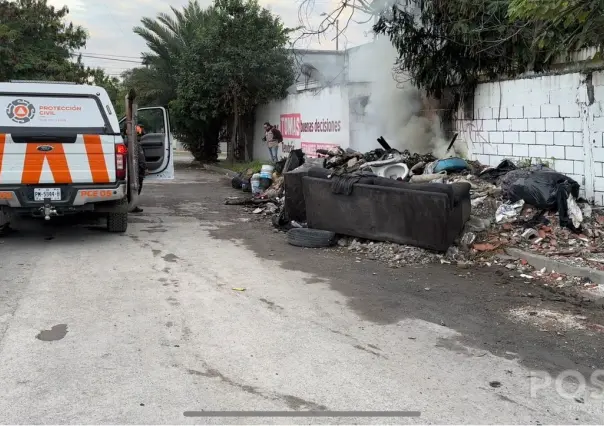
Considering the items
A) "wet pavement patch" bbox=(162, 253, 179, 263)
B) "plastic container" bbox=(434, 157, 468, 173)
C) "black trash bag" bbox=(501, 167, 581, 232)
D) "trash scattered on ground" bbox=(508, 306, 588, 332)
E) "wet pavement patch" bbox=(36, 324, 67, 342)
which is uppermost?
"plastic container" bbox=(434, 157, 468, 173)

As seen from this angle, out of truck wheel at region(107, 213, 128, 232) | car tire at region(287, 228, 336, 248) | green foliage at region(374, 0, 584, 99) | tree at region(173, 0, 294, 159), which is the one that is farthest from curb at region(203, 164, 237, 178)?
car tire at region(287, 228, 336, 248)

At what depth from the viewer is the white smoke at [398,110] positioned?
13281 mm

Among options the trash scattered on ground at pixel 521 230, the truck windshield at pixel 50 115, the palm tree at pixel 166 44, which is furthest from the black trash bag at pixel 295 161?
the palm tree at pixel 166 44

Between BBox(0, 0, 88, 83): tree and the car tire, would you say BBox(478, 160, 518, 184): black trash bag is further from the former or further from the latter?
BBox(0, 0, 88, 83): tree

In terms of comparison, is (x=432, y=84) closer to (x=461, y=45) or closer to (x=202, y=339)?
(x=461, y=45)

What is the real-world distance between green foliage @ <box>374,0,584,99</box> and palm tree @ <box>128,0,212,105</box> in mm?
15796

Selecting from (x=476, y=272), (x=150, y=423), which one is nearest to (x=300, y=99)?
(x=476, y=272)

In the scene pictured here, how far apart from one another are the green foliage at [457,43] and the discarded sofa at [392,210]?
3500mm

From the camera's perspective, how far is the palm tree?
26922 mm

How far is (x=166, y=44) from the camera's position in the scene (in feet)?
90.1

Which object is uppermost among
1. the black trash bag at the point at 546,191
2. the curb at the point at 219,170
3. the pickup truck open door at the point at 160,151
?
the pickup truck open door at the point at 160,151

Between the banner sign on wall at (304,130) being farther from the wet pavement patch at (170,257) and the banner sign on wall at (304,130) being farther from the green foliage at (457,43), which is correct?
the wet pavement patch at (170,257)

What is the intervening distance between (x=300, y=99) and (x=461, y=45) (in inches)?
407

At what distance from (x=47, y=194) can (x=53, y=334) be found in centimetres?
404
